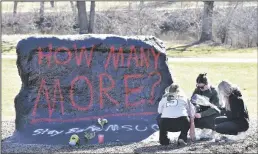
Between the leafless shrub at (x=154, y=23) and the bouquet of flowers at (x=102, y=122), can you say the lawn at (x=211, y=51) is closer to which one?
the leafless shrub at (x=154, y=23)

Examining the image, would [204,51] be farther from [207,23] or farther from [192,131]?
[192,131]

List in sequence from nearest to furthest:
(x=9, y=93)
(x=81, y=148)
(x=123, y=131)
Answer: (x=81, y=148) → (x=123, y=131) → (x=9, y=93)

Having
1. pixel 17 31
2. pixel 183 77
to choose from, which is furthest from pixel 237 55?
pixel 17 31

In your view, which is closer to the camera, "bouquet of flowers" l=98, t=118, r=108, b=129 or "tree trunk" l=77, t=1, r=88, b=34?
"bouquet of flowers" l=98, t=118, r=108, b=129

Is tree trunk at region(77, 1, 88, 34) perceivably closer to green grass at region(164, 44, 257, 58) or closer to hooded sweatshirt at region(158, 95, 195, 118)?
green grass at region(164, 44, 257, 58)

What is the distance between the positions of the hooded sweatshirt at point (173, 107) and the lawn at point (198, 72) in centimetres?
599

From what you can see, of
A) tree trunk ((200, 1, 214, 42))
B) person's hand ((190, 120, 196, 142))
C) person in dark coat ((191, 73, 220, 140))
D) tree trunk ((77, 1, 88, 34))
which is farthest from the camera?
tree trunk ((200, 1, 214, 42))

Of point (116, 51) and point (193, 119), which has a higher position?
point (116, 51)

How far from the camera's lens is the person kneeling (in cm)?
888

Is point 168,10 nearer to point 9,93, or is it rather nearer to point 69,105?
point 9,93

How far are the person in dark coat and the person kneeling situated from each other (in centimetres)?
56

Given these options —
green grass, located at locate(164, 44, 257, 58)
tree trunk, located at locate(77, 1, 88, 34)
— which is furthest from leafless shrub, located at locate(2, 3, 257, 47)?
green grass, located at locate(164, 44, 257, 58)

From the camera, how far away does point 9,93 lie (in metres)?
16.5

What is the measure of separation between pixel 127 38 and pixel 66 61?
3.77 ft
